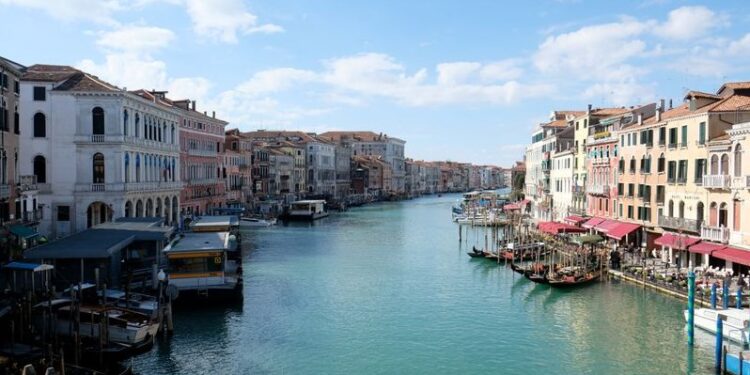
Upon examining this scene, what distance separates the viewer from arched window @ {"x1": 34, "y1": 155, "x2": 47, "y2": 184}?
81.5 feet

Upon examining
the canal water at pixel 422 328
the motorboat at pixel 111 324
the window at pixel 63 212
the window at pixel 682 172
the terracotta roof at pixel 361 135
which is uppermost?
the terracotta roof at pixel 361 135

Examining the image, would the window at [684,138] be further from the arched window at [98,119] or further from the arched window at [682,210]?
the arched window at [98,119]

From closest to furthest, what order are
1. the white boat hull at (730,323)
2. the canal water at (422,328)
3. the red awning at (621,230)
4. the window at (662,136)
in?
the white boat hull at (730,323), the canal water at (422,328), the window at (662,136), the red awning at (621,230)

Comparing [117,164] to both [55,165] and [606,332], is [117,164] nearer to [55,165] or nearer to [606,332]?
[55,165]

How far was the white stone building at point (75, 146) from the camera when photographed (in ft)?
81.0

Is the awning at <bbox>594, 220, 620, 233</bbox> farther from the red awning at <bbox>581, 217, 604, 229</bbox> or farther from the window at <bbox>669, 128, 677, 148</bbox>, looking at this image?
the window at <bbox>669, 128, 677, 148</bbox>

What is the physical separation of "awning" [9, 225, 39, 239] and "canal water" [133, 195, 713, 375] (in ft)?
19.0

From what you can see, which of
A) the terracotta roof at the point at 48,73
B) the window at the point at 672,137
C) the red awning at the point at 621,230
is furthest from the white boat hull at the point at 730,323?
the terracotta roof at the point at 48,73

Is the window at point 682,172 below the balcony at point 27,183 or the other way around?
the other way around

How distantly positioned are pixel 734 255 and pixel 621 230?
23.4 feet

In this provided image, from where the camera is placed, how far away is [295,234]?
3872 centimetres

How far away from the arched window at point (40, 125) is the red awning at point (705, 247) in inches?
878

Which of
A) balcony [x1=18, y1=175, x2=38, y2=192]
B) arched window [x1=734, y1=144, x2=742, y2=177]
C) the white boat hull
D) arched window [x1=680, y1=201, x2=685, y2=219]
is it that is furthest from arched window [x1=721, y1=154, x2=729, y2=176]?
balcony [x1=18, y1=175, x2=38, y2=192]

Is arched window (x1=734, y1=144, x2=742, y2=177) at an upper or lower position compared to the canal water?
upper
